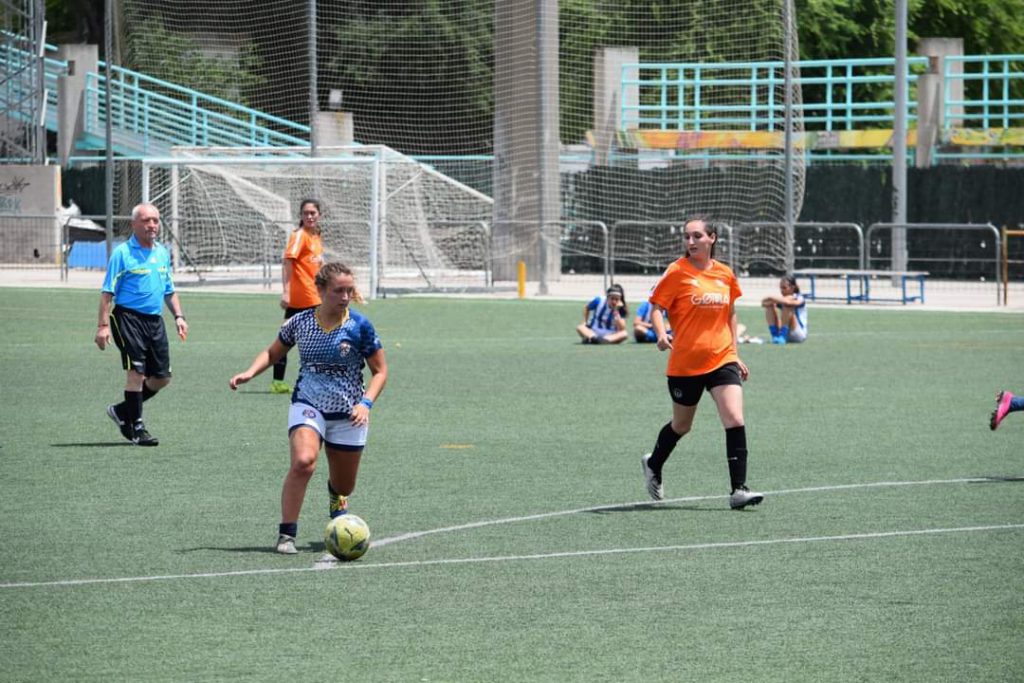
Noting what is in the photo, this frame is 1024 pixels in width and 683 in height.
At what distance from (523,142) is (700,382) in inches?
988

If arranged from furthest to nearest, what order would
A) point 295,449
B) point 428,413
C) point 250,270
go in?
point 250,270 < point 428,413 < point 295,449

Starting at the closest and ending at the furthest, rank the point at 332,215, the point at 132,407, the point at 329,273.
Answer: the point at 329,273 < the point at 132,407 < the point at 332,215

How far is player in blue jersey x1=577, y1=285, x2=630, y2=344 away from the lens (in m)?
23.4

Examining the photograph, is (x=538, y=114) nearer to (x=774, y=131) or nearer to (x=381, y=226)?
(x=381, y=226)

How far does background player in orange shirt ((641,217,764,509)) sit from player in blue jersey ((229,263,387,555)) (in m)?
2.30

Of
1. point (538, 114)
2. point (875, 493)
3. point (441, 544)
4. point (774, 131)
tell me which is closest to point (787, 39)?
point (538, 114)

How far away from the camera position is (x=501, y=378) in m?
18.7

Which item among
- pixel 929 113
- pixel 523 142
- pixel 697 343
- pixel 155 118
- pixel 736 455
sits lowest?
pixel 736 455

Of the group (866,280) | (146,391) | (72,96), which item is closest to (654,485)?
(146,391)

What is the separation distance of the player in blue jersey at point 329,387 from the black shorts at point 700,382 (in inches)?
95.6

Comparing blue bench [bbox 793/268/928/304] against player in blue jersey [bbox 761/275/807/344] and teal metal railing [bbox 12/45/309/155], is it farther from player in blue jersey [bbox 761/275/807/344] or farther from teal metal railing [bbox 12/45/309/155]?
teal metal railing [bbox 12/45/309/155]

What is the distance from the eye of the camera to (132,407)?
43.0 ft

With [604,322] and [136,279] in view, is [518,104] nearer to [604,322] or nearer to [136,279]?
[604,322]

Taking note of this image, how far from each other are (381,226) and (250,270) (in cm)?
516
